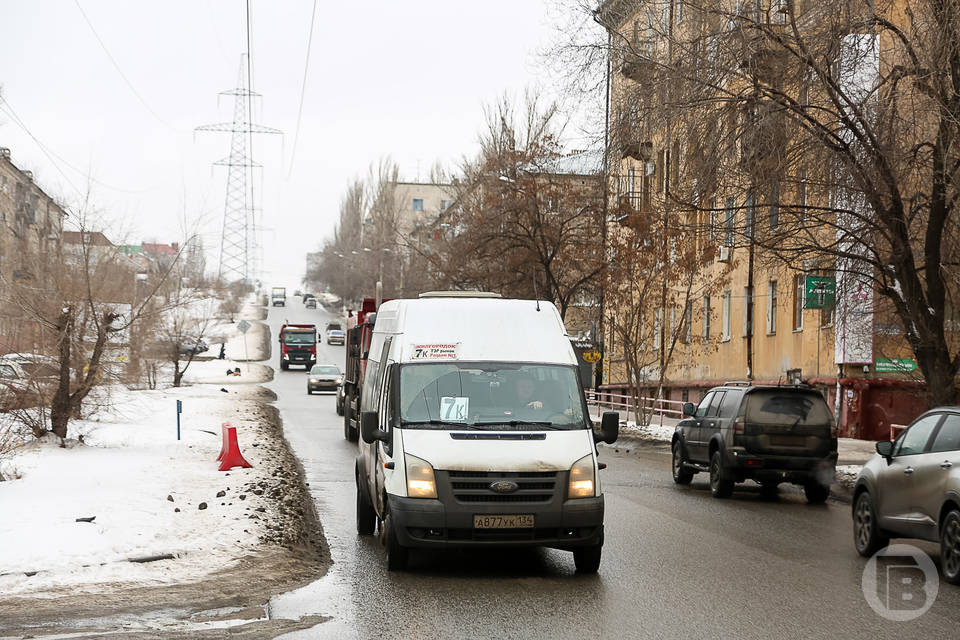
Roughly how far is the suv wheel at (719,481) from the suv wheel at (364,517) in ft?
22.3

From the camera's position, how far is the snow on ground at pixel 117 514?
32.8 feet

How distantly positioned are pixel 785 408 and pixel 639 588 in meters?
8.54

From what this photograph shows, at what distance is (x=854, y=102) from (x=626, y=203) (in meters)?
16.6

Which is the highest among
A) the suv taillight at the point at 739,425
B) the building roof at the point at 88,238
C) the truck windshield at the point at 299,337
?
the building roof at the point at 88,238

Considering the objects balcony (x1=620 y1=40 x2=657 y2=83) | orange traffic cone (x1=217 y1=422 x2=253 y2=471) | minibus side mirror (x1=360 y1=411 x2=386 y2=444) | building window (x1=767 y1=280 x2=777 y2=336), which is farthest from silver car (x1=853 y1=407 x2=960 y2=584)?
building window (x1=767 y1=280 x2=777 y2=336)

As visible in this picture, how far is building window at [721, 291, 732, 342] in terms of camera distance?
43.1m

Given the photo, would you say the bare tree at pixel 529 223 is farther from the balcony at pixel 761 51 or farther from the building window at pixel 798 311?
the balcony at pixel 761 51

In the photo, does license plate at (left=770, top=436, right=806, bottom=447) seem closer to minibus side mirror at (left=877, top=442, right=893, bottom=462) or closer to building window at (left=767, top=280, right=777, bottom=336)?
minibus side mirror at (left=877, top=442, right=893, bottom=462)

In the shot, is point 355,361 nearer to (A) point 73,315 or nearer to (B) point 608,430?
(A) point 73,315

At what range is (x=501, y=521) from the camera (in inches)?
389

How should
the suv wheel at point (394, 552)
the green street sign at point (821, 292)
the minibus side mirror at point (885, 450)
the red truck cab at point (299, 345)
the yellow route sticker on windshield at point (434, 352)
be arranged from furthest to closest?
the red truck cab at point (299, 345) < the green street sign at point (821, 292) < the minibus side mirror at point (885, 450) < the yellow route sticker on windshield at point (434, 352) < the suv wheel at point (394, 552)

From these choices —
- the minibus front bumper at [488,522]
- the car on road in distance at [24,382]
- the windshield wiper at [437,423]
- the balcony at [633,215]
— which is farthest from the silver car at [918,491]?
the balcony at [633,215]

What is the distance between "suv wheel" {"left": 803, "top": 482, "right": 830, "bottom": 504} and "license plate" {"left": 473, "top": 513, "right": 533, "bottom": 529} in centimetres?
893

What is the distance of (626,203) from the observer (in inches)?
1328
